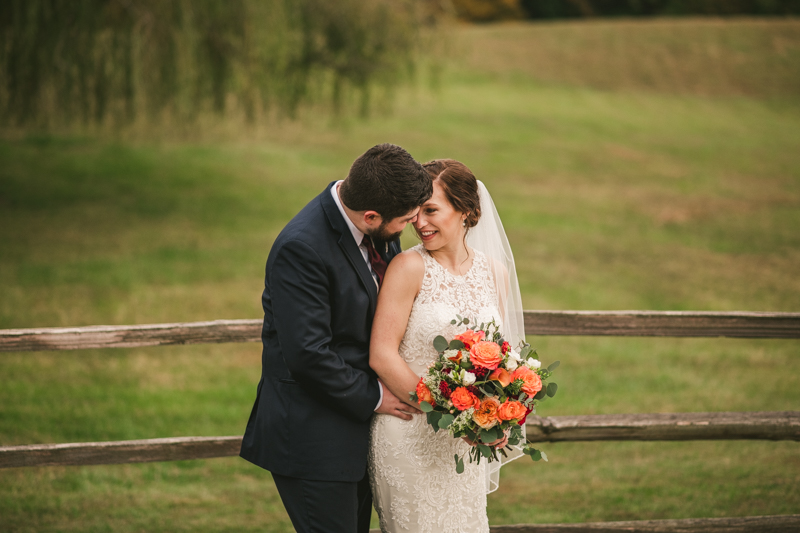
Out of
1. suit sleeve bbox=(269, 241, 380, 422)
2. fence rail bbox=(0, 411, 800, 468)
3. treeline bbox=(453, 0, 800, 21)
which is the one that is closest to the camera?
suit sleeve bbox=(269, 241, 380, 422)

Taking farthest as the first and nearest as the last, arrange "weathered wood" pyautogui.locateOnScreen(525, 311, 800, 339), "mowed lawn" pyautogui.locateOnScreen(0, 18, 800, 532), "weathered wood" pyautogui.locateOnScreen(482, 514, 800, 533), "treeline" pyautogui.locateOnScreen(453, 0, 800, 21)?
"treeline" pyautogui.locateOnScreen(453, 0, 800, 21) < "mowed lawn" pyautogui.locateOnScreen(0, 18, 800, 532) < "weathered wood" pyautogui.locateOnScreen(525, 311, 800, 339) < "weathered wood" pyautogui.locateOnScreen(482, 514, 800, 533)

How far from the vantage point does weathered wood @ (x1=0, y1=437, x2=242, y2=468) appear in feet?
11.6

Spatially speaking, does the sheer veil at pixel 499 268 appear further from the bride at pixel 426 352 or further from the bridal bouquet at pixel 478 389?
the bridal bouquet at pixel 478 389

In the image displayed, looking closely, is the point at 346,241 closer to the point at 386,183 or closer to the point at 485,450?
the point at 386,183

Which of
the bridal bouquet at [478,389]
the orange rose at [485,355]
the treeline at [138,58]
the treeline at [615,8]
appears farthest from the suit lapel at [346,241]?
the treeline at [615,8]

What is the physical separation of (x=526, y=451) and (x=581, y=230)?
13.7 m

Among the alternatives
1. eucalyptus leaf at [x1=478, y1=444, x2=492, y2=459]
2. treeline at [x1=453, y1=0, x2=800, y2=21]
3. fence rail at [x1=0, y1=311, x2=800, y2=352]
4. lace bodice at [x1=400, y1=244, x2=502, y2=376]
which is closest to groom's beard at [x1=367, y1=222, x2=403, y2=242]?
lace bodice at [x1=400, y1=244, x2=502, y2=376]

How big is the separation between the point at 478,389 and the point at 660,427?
64.2 inches

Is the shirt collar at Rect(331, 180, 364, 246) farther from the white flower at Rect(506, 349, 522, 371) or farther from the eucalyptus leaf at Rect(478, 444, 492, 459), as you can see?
the eucalyptus leaf at Rect(478, 444, 492, 459)

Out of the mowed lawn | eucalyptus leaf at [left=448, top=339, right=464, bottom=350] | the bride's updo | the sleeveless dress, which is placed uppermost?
the bride's updo

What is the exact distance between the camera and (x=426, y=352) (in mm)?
2992

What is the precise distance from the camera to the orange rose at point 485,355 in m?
2.63

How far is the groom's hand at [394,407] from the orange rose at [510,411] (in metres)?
0.41

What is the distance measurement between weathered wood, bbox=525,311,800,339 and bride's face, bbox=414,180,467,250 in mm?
1007
